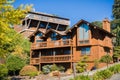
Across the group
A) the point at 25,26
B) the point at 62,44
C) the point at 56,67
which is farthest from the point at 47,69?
the point at 25,26

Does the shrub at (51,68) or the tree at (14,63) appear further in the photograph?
the shrub at (51,68)

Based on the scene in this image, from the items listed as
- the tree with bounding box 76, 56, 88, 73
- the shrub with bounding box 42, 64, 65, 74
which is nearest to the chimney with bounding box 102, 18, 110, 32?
the tree with bounding box 76, 56, 88, 73

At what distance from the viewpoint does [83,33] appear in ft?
164

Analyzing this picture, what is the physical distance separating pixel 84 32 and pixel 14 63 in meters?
12.6

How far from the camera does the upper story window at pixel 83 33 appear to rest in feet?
164

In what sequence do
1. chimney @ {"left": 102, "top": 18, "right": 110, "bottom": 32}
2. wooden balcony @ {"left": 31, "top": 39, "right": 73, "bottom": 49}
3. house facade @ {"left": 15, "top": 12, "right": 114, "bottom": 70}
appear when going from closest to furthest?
house facade @ {"left": 15, "top": 12, "right": 114, "bottom": 70} < wooden balcony @ {"left": 31, "top": 39, "right": 73, "bottom": 49} < chimney @ {"left": 102, "top": 18, "right": 110, "bottom": 32}

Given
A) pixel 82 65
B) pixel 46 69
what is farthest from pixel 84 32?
pixel 46 69

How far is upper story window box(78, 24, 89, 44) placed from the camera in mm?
49969

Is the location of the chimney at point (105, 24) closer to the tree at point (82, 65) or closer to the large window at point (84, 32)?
the large window at point (84, 32)

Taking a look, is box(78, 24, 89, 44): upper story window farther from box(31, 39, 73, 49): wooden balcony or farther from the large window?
box(31, 39, 73, 49): wooden balcony

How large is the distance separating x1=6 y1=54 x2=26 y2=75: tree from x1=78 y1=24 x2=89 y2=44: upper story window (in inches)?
426

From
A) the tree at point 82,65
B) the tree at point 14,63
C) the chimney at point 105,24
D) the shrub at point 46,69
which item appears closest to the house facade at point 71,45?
the chimney at point 105,24

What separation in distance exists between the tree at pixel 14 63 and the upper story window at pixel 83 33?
35.5 feet

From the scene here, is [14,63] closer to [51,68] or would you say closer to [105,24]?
[51,68]
